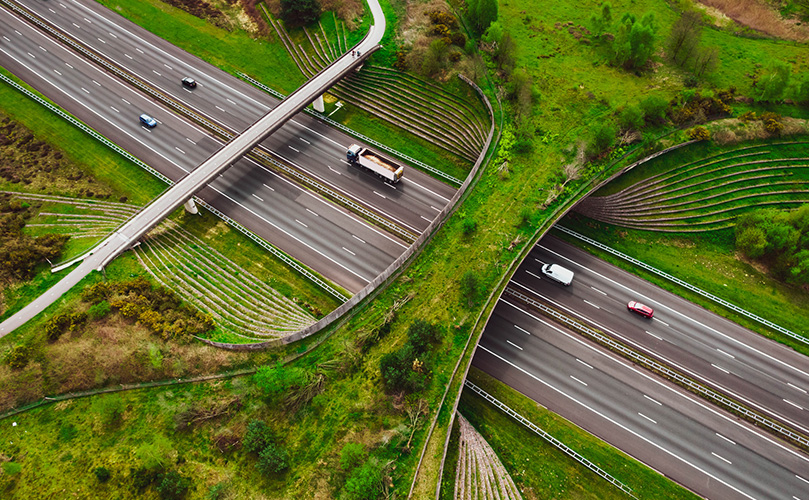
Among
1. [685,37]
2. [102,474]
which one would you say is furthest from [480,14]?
[102,474]

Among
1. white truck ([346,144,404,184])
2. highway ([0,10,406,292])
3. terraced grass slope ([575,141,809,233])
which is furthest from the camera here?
white truck ([346,144,404,184])

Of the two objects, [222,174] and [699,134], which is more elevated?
[699,134]

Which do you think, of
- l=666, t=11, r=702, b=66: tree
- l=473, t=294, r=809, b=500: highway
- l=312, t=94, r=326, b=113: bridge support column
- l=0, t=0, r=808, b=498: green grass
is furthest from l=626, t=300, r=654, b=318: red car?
l=312, t=94, r=326, b=113: bridge support column

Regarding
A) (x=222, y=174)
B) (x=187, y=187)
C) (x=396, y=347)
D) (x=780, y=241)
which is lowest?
(x=396, y=347)

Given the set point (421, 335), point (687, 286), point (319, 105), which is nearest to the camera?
point (421, 335)

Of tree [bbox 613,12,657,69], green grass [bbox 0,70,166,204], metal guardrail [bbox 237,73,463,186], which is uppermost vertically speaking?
tree [bbox 613,12,657,69]

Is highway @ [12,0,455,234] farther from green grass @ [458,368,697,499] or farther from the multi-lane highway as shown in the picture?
green grass @ [458,368,697,499]

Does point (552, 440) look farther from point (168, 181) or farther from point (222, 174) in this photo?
point (168, 181)

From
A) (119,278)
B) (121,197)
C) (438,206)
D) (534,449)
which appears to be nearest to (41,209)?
(121,197)
